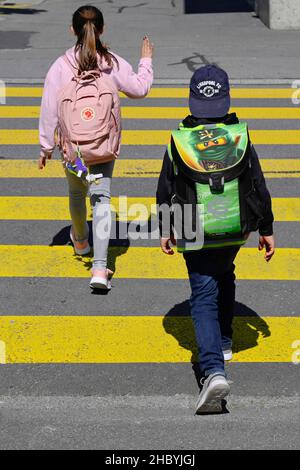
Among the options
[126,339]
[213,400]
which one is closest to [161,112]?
[126,339]

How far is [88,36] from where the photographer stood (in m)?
5.96

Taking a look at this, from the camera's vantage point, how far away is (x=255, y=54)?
15.6 m

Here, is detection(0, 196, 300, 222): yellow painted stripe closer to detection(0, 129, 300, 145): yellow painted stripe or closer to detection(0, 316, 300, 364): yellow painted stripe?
detection(0, 129, 300, 145): yellow painted stripe

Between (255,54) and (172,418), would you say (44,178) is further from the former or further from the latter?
(255,54)

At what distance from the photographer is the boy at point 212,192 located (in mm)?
4688

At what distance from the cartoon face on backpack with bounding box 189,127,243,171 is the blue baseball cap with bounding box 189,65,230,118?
4.2 inches

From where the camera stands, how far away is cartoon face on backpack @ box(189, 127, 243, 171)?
15.3ft

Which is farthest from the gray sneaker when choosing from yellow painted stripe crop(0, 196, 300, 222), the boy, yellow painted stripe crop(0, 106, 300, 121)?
yellow painted stripe crop(0, 106, 300, 121)

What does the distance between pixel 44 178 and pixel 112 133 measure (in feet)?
10.2

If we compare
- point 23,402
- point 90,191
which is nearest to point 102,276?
point 90,191

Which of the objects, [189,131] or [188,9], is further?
[188,9]

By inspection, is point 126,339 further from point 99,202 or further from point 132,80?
point 132,80

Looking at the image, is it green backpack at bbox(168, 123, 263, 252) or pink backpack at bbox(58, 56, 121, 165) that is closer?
green backpack at bbox(168, 123, 263, 252)

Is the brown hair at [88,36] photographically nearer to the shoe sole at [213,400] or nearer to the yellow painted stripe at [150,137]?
the shoe sole at [213,400]
